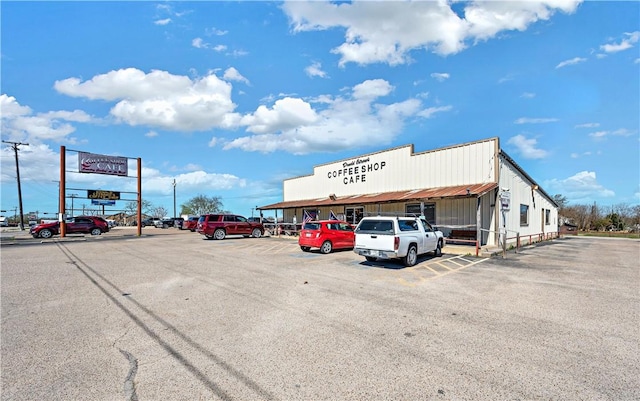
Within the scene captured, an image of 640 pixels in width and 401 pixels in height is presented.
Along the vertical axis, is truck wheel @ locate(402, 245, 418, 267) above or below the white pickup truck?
below

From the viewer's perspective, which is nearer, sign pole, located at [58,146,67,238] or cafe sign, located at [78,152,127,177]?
sign pole, located at [58,146,67,238]

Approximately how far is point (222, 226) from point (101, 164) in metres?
14.3

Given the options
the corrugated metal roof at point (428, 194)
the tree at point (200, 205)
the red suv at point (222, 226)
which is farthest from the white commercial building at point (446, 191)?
the tree at point (200, 205)

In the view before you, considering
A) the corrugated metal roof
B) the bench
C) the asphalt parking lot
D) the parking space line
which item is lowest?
the parking space line

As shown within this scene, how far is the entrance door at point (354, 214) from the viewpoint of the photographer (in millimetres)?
23906

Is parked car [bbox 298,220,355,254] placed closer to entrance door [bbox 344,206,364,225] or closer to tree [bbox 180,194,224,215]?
entrance door [bbox 344,206,364,225]

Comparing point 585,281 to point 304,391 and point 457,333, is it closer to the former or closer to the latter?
point 457,333

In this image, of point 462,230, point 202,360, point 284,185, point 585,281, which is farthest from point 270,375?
point 284,185

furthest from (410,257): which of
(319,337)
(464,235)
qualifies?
(464,235)

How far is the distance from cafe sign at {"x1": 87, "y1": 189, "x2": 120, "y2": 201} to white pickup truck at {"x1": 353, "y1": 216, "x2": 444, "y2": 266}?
26.7 m

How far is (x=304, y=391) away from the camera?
129 inches

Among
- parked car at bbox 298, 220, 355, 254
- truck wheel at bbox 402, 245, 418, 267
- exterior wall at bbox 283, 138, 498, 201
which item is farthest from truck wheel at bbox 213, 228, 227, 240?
truck wheel at bbox 402, 245, 418, 267

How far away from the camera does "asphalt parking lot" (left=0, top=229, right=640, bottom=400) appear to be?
11.1 ft

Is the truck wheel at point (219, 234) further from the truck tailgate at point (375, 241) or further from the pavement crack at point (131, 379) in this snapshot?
the pavement crack at point (131, 379)
